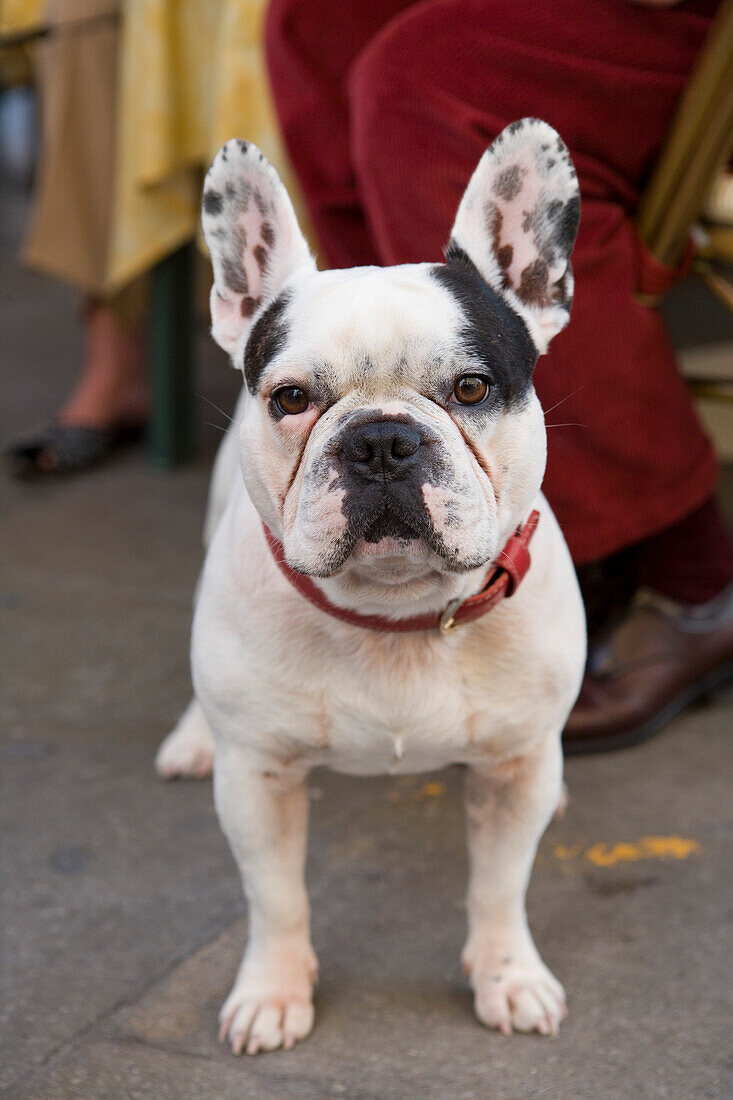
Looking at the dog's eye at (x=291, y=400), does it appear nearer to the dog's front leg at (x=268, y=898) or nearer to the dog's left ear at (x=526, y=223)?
the dog's left ear at (x=526, y=223)

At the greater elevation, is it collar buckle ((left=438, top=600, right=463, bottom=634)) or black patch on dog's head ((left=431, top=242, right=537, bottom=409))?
black patch on dog's head ((left=431, top=242, right=537, bottom=409))

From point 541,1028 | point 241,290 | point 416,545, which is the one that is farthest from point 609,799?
point 241,290

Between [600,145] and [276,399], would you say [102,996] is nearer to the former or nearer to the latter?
[276,399]

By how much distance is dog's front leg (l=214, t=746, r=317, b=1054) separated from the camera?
130 centimetres

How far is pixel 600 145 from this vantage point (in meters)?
1.83

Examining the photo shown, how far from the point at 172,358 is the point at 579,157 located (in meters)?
1.54

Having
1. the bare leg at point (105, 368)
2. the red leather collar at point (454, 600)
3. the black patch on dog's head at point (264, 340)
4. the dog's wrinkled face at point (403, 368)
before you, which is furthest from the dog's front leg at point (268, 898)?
the bare leg at point (105, 368)

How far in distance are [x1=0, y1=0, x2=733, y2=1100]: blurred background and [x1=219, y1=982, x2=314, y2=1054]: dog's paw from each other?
20 millimetres

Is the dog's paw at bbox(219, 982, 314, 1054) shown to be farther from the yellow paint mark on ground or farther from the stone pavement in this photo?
the yellow paint mark on ground

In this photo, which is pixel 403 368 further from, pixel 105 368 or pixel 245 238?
pixel 105 368

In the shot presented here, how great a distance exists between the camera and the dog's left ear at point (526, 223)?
1.16m

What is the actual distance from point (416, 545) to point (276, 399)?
8.2 inches

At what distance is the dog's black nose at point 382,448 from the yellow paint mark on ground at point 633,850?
83 cm

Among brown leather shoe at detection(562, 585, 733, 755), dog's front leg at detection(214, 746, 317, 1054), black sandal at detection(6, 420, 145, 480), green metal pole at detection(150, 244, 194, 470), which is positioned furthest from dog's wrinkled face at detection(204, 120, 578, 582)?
black sandal at detection(6, 420, 145, 480)
